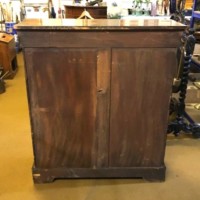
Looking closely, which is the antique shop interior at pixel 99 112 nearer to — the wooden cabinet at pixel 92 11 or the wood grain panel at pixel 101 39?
the wood grain panel at pixel 101 39

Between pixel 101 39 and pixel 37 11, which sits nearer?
pixel 101 39

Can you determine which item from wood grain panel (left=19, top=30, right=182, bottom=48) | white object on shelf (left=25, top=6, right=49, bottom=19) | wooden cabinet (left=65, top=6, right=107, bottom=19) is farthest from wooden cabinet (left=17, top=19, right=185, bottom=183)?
white object on shelf (left=25, top=6, right=49, bottom=19)

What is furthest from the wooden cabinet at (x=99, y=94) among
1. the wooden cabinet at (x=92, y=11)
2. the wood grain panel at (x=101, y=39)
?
the wooden cabinet at (x=92, y=11)

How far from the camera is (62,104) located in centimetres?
165

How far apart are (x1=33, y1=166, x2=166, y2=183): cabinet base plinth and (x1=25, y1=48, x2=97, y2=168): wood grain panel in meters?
0.04

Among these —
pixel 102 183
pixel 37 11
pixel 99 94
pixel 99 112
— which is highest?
pixel 37 11

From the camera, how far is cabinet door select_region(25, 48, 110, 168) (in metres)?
1.54

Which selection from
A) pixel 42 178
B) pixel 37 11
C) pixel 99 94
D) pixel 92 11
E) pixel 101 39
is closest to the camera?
pixel 101 39

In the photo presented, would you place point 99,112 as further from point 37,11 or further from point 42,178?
point 37,11

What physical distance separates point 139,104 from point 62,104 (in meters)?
0.47

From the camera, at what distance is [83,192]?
1749mm

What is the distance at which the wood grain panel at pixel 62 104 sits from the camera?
1538 millimetres

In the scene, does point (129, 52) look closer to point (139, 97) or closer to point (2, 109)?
point (139, 97)

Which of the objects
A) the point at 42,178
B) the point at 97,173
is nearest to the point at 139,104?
the point at 97,173
